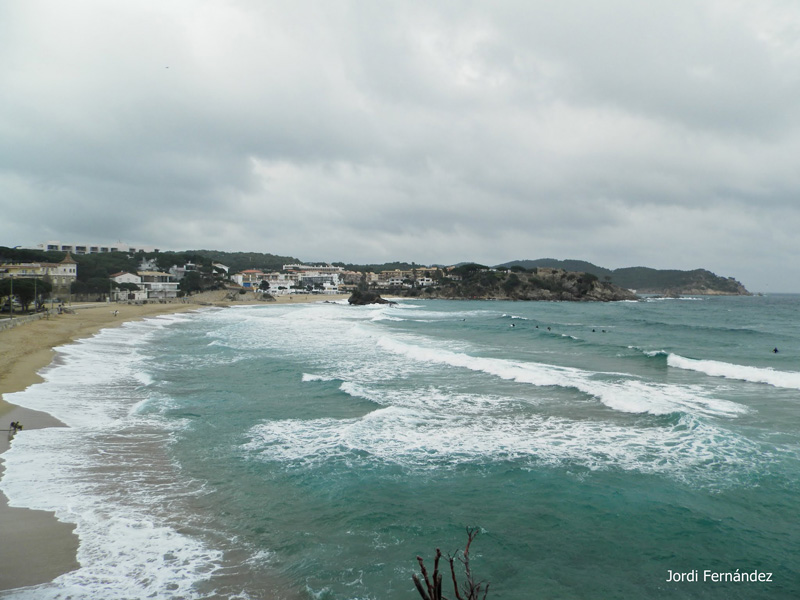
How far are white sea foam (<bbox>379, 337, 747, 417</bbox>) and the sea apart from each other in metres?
0.16

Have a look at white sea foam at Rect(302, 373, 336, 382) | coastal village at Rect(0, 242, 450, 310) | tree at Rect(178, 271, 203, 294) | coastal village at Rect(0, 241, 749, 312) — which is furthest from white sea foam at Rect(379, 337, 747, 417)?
tree at Rect(178, 271, 203, 294)

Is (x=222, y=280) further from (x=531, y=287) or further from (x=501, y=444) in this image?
(x=501, y=444)

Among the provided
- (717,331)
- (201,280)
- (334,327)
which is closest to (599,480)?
(334,327)

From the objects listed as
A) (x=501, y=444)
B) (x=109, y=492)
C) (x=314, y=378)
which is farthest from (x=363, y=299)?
(x=109, y=492)

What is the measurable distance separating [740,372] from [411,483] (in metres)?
19.6

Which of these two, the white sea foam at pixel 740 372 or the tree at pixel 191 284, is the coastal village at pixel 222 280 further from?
the white sea foam at pixel 740 372

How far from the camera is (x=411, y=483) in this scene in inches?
388

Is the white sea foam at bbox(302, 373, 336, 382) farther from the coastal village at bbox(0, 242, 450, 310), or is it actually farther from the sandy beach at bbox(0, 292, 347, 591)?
the coastal village at bbox(0, 242, 450, 310)

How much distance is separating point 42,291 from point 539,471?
2345 inches

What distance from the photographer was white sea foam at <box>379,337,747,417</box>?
1564 centimetres

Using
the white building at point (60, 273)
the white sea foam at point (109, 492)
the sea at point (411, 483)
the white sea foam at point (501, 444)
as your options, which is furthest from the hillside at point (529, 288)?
the white sea foam at point (109, 492)

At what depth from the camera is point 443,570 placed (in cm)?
711

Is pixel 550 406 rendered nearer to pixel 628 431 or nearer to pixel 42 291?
pixel 628 431

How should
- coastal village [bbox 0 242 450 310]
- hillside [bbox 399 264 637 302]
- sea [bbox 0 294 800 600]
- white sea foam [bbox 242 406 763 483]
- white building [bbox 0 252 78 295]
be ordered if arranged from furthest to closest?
hillside [bbox 399 264 637 302], coastal village [bbox 0 242 450 310], white building [bbox 0 252 78 295], white sea foam [bbox 242 406 763 483], sea [bbox 0 294 800 600]
